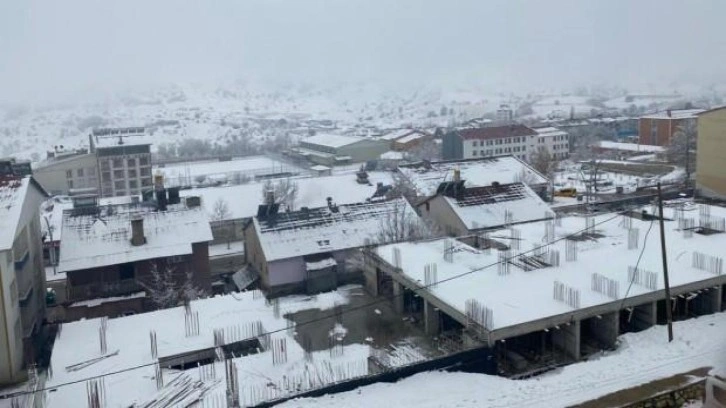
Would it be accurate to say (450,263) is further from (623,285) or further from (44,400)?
(44,400)

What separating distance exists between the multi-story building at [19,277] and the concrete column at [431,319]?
483cm

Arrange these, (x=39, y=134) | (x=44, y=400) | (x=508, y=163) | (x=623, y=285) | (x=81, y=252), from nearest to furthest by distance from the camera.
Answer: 1. (x=44, y=400)
2. (x=623, y=285)
3. (x=81, y=252)
4. (x=508, y=163)
5. (x=39, y=134)

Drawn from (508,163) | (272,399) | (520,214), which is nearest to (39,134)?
(508,163)

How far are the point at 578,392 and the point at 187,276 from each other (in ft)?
23.2

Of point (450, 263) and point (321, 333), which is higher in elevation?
point (450, 263)

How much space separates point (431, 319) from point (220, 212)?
10533 mm

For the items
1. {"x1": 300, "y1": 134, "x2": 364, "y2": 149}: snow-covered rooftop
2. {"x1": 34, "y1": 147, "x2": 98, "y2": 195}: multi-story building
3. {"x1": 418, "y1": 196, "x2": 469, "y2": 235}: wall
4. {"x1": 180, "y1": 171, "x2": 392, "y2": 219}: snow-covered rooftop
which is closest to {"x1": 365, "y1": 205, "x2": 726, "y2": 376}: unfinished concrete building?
{"x1": 418, "y1": 196, "x2": 469, "y2": 235}: wall

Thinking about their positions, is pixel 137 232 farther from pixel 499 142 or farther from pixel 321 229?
pixel 499 142

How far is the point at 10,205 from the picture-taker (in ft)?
28.8

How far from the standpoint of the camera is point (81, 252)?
1120 cm

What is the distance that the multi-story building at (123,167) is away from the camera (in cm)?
2761

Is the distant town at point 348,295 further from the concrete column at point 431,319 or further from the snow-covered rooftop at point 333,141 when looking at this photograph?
the snow-covered rooftop at point 333,141

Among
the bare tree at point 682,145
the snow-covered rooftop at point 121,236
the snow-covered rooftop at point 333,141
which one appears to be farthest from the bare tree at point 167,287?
the snow-covered rooftop at point 333,141

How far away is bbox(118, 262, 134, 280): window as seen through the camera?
11.3 metres
